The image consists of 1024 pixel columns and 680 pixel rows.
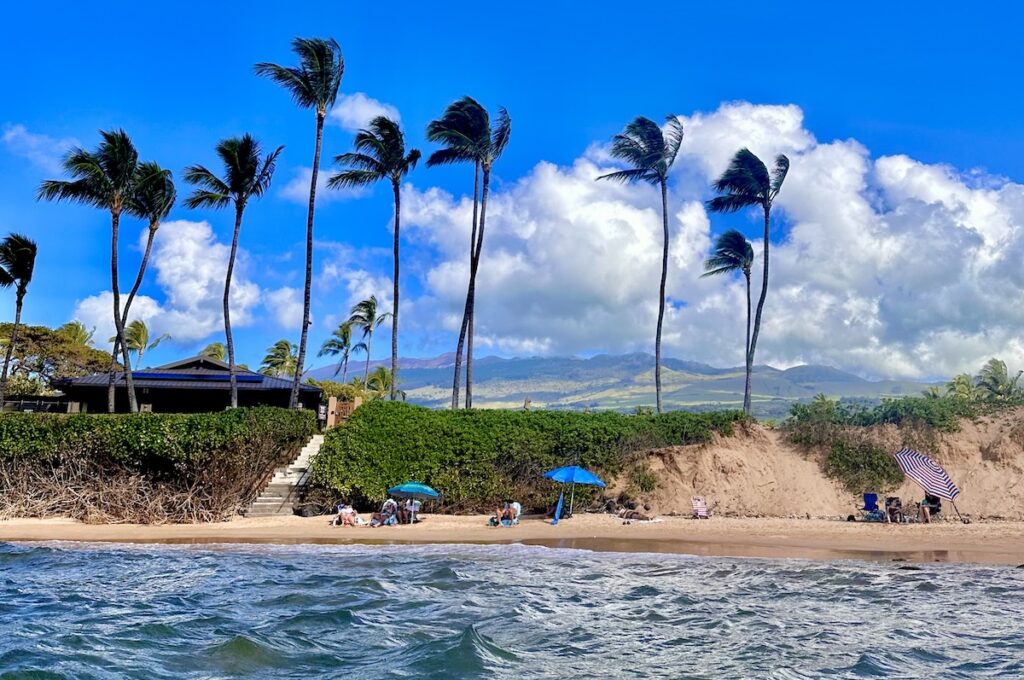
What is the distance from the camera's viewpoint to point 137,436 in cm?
2205

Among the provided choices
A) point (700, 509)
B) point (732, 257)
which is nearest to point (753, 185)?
point (732, 257)

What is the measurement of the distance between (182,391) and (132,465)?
12.7 meters

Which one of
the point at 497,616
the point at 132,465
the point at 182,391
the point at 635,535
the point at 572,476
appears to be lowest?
the point at 497,616

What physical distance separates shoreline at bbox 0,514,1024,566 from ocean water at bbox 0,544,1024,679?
1214 mm

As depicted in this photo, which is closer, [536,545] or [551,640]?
[551,640]

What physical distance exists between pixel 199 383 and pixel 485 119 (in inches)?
637

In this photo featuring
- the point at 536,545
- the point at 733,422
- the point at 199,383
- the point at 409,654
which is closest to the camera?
the point at 409,654

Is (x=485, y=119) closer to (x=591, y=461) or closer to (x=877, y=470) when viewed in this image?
(x=591, y=461)

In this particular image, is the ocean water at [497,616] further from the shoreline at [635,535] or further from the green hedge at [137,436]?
the green hedge at [137,436]

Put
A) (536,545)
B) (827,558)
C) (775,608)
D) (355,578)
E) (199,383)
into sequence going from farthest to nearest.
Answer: (199,383)
(536,545)
(827,558)
(355,578)
(775,608)

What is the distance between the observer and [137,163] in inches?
1212

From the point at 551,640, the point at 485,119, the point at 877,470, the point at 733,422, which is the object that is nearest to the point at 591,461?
the point at 733,422

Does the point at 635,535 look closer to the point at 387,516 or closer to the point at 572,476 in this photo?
the point at 572,476

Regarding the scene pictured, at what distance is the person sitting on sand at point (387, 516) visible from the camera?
21.6 m
